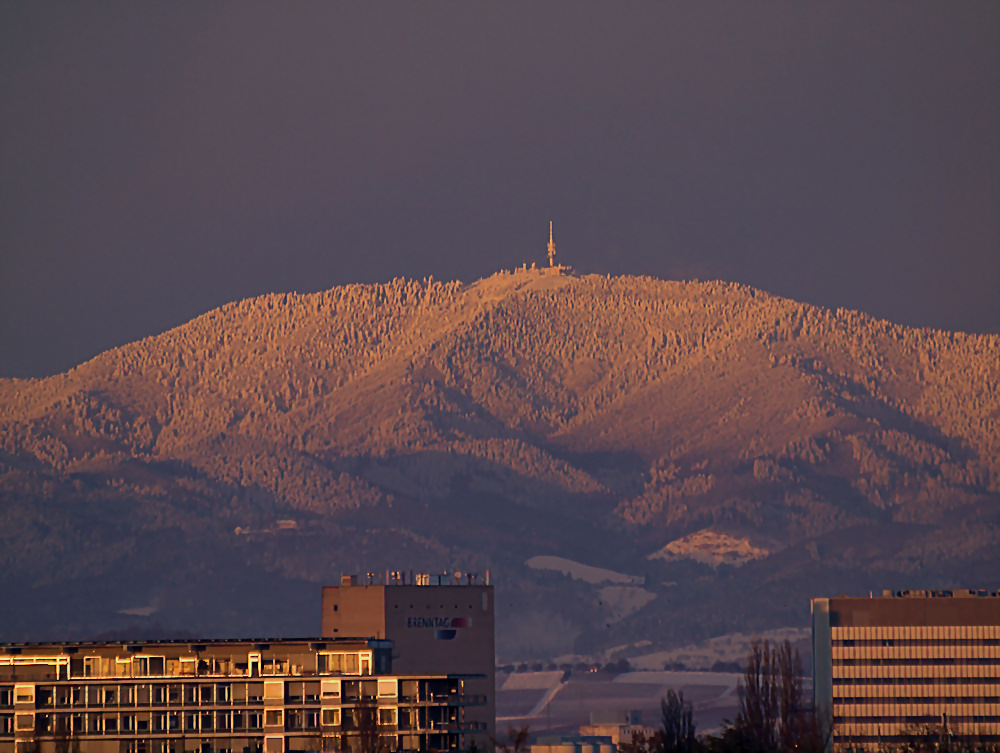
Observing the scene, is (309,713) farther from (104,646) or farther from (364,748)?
(104,646)

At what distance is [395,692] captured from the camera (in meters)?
168

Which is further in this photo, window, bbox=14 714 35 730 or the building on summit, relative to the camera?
the building on summit

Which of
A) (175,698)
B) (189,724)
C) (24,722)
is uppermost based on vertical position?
(175,698)

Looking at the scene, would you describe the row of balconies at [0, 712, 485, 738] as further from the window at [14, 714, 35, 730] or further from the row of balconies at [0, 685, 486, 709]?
the row of balconies at [0, 685, 486, 709]

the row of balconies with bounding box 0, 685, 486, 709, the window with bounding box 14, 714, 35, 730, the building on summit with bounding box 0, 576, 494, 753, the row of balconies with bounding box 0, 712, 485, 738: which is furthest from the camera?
the row of balconies with bounding box 0, 685, 486, 709

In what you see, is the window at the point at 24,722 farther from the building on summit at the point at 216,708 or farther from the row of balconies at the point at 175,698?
the row of balconies at the point at 175,698

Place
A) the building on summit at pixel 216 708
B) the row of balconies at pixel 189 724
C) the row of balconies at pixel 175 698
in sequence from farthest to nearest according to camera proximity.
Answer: the row of balconies at pixel 175 698, the building on summit at pixel 216 708, the row of balconies at pixel 189 724

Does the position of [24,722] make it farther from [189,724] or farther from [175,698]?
[189,724]

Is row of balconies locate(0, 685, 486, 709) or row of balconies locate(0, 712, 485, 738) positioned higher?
row of balconies locate(0, 685, 486, 709)

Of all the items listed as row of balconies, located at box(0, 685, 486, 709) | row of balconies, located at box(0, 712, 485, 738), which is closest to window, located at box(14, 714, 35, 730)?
row of balconies, located at box(0, 712, 485, 738)

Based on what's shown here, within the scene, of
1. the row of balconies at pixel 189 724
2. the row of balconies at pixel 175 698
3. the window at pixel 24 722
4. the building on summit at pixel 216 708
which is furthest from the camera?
the row of balconies at pixel 175 698

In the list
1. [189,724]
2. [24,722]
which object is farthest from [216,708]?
[24,722]

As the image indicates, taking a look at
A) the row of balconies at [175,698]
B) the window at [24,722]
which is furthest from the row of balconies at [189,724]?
the row of balconies at [175,698]

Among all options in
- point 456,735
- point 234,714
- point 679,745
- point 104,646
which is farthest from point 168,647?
point 679,745
